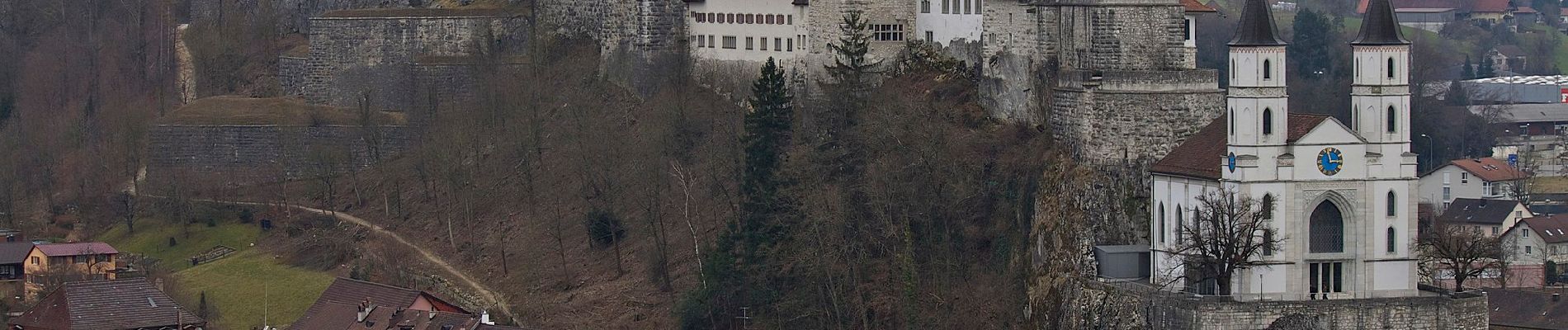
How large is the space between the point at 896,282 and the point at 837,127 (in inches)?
263

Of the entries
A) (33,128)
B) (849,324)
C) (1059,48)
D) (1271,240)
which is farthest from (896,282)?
(33,128)

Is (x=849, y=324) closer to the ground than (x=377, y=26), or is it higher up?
closer to the ground

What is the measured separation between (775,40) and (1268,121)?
23497 millimetres

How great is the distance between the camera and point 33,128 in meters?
126

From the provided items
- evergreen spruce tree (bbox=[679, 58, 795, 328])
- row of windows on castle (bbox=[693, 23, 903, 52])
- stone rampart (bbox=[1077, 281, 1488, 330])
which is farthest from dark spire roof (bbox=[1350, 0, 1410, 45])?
row of windows on castle (bbox=[693, 23, 903, 52])

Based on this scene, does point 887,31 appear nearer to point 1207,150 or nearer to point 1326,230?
point 1207,150

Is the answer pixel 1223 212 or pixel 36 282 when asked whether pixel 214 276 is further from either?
pixel 1223 212

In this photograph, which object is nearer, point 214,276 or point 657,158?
point 657,158

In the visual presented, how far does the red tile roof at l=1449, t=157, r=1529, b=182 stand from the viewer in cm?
13338

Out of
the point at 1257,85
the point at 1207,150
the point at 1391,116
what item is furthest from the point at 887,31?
the point at 1391,116

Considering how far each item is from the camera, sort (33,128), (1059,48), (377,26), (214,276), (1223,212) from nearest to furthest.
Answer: (1223,212) < (1059,48) < (214,276) < (377,26) < (33,128)

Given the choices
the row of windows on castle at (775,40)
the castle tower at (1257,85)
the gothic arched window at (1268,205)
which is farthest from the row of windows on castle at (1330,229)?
the row of windows on castle at (775,40)

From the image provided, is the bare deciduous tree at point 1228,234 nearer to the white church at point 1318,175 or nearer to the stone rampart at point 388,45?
the white church at point 1318,175

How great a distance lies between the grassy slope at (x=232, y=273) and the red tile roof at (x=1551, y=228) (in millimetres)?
45582
